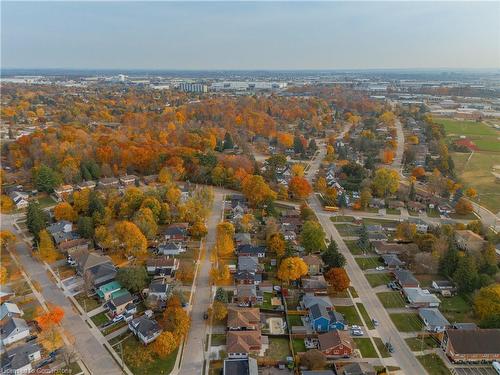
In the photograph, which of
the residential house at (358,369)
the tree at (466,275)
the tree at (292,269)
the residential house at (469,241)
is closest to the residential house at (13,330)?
the tree at (292,269)

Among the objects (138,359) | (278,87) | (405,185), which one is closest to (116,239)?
(138,359)

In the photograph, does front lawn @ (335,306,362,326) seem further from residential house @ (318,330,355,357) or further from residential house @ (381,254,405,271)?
residential house @ (381,254,405,271)

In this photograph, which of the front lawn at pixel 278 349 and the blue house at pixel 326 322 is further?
the blue house at pixel 326 322

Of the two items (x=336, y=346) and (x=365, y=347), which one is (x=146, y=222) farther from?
(x=365, y=347)

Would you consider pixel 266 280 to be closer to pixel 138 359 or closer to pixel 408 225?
pixel 138 359

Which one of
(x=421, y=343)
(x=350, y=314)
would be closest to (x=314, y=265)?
(x=350, y=314)

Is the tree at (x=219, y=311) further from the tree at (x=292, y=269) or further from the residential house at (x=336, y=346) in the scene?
the residential house at (x=336, y=346)

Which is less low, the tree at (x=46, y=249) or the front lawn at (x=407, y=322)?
the tree at (x=46, y=249)
